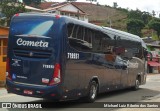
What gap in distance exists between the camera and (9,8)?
54.0 metres

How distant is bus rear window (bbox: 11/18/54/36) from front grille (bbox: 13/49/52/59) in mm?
556

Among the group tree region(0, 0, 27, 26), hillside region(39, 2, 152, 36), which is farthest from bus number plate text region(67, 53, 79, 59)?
hillside region(39, 2, 152, 36)

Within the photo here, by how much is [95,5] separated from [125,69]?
5975 inches

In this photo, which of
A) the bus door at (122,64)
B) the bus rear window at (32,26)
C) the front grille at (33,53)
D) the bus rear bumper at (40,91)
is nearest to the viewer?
the bus rear bumper at (40,91)

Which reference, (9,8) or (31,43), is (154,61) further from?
(31,43)

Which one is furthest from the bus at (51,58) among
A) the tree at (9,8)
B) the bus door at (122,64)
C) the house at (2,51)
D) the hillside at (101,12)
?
the hillside at (101,12)

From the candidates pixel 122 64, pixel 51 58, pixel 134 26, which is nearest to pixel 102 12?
pixel 134 26

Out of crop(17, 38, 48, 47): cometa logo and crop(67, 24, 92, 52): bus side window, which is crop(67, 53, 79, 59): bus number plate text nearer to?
crop(67, 24, 92, 52): bus side window

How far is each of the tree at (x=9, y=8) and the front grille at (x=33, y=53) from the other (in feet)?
135

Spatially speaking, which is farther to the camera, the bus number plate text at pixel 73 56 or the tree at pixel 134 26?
the tree at pixel 134 26

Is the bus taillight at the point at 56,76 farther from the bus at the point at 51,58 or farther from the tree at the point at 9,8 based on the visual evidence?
the tree at the point at 9,8

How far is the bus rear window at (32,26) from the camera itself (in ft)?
A: 40.3

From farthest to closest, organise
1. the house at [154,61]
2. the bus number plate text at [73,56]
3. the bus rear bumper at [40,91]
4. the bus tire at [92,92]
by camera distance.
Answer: the house at [154,61] < the bus tire at [92,92] < the bus number plate text at [73,56] < the bus rear bumper at [40,91]

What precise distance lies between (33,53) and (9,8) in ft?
141
